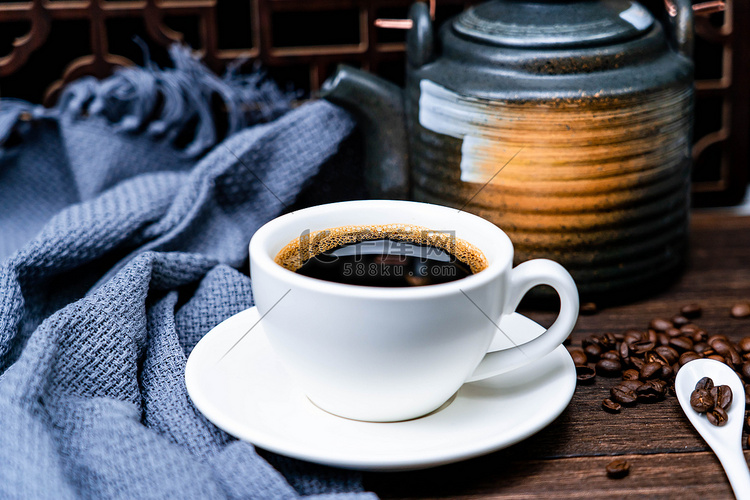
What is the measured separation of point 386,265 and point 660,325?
1.04ft

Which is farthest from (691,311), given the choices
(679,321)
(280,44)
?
(280,44)

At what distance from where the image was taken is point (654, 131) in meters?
0.78

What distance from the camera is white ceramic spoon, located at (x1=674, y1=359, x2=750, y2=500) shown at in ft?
1.80

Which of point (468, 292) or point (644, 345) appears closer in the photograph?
point (468, 292)

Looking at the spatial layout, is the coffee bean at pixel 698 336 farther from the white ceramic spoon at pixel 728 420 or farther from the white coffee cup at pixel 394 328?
the white coffee cup at pixel 394 328

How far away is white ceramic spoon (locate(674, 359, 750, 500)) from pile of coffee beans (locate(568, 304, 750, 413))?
0.8 inches

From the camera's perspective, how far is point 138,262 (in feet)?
2.40

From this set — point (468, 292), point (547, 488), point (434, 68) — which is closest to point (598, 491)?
point (547, 488)

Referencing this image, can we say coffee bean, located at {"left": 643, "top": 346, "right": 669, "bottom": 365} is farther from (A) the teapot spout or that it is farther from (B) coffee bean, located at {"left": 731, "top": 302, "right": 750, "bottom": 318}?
(A) the teapot spout

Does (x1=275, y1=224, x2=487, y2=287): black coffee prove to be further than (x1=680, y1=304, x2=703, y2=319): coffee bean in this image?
No

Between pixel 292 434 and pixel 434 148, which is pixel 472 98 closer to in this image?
pixel 434 148

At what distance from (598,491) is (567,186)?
1.08 feet

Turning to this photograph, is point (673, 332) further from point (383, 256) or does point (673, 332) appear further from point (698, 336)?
point (383, 256)

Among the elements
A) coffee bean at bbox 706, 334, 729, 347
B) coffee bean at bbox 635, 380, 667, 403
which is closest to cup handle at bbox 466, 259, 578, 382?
coffee bean at bbox 635, 380, 667, 403
